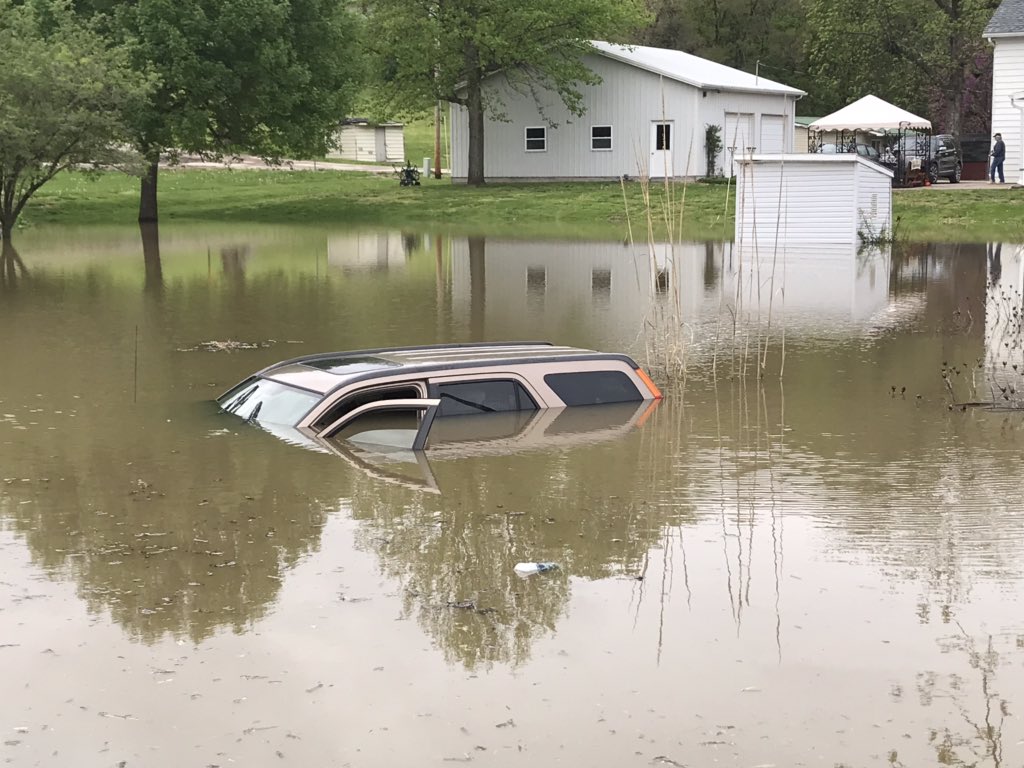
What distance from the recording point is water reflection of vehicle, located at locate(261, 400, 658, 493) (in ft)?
39.3

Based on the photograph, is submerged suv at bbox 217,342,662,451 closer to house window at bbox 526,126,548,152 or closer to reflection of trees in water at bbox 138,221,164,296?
reflection of trees in water at bbox 138,221,164,296

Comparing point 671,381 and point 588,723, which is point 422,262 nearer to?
point 671,381

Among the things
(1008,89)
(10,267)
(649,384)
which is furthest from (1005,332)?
(1008,89)

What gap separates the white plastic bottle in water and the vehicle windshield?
461 centimetres

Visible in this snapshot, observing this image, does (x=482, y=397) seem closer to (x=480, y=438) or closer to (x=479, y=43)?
(x=480, y=438)

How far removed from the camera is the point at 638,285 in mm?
23844

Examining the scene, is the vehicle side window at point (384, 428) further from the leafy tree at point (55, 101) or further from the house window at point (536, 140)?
the house window at point (536, 140)

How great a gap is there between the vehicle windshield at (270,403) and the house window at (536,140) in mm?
40165


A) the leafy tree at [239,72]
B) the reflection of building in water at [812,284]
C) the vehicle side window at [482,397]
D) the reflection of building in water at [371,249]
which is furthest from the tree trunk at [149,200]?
the vehicle side window at [482,397]

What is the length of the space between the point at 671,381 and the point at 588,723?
362 inches

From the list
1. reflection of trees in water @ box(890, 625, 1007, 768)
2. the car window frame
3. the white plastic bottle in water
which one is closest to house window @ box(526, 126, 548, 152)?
the car window frame

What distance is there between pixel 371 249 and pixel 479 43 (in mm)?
15494

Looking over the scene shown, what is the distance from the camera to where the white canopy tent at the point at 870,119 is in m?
41.9

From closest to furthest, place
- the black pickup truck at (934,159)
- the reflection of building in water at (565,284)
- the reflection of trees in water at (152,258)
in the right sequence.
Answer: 1. the reflection of building in water at (565,284)
2. the reflection of trees in water at (152,258)
3. the black pickup truck at (934,159)
